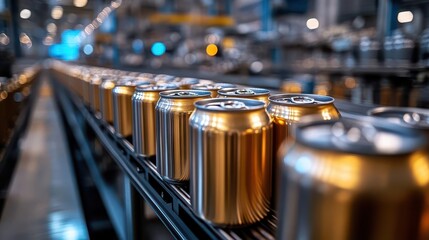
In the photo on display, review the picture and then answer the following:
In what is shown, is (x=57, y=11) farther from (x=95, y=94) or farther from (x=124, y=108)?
(x=124, y=108)

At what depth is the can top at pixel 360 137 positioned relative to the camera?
14.8 inches

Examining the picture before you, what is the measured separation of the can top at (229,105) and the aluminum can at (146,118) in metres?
→ 0.37

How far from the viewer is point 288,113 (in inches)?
25.2

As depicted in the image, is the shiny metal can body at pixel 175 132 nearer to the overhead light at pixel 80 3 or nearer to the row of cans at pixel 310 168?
the row of cans at pixel 310 168

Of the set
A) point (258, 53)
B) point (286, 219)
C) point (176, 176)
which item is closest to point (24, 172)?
point (176, 176)

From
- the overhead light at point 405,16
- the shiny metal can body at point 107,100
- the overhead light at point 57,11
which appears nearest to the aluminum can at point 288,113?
the shiny metal can body at point 107,100

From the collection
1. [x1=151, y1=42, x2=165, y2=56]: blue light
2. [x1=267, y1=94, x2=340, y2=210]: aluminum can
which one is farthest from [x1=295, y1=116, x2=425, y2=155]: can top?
[x1=151, y1=42, x2=165, y2=56]: blue light

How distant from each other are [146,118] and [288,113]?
52 cm

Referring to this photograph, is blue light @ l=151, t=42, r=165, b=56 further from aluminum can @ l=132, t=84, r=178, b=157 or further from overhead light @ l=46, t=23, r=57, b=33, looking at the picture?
overhead light @ l=46, t=23, r=57, b=33

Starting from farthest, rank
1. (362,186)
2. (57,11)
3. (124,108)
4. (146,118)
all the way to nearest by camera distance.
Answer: (57,11) → (124,108) → (146,118) → (362,186)

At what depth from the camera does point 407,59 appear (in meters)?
2.25

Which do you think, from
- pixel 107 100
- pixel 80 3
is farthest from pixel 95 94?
pixel 80 3

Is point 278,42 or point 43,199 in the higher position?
point 278,42

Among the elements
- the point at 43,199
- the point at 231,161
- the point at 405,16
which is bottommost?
the point at 43,199
